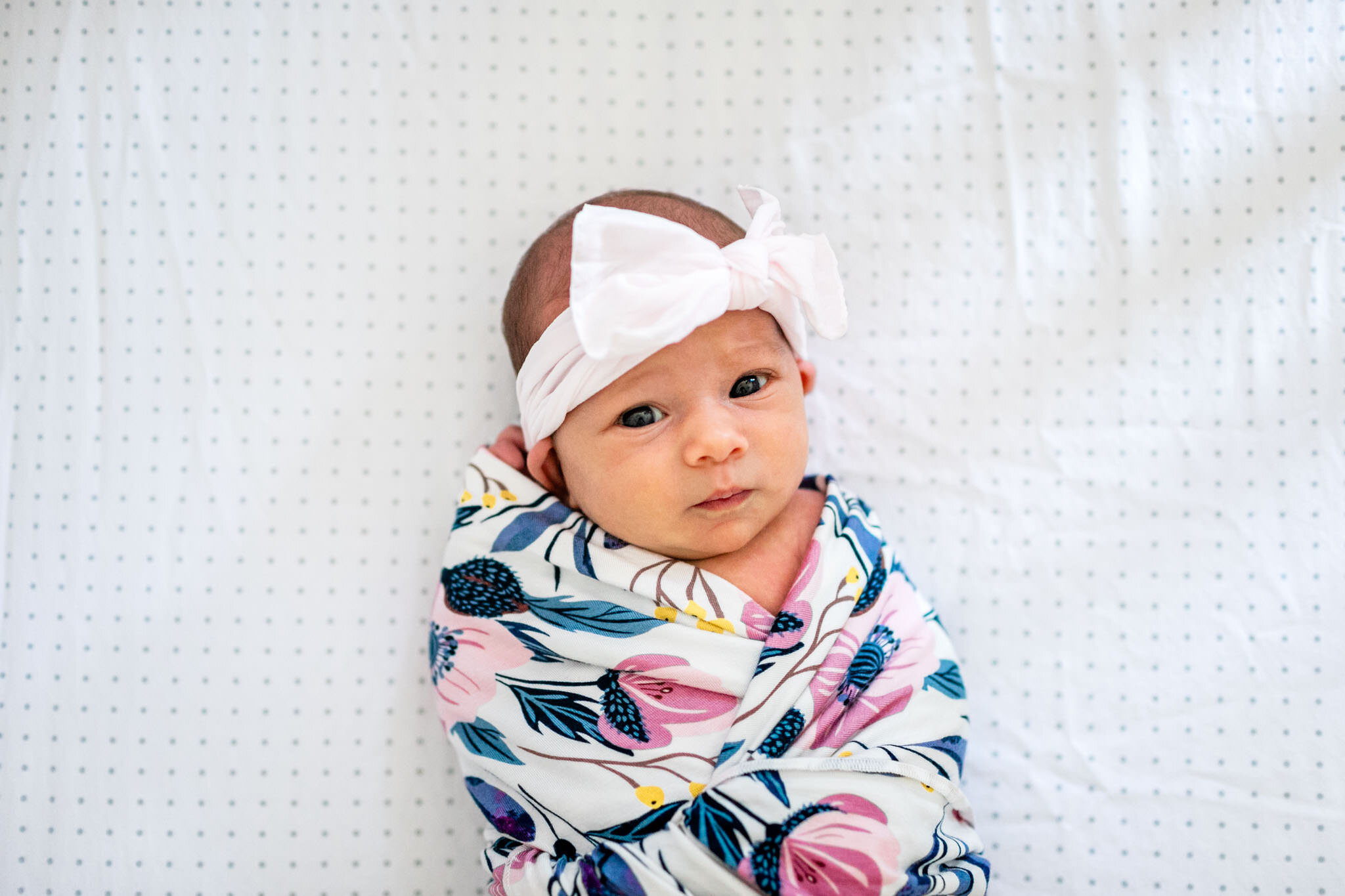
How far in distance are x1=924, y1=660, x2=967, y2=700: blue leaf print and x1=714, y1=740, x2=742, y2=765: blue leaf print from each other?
0.84ft

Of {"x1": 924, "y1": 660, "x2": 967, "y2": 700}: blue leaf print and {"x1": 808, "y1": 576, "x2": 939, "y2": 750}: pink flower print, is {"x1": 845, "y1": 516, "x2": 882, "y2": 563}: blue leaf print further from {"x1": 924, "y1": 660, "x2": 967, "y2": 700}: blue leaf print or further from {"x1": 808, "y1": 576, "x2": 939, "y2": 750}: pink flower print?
{"x1": 924, "y1": 660, "x2": 967, "y2": 700}: blue leaf print

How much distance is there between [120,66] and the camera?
1295mm

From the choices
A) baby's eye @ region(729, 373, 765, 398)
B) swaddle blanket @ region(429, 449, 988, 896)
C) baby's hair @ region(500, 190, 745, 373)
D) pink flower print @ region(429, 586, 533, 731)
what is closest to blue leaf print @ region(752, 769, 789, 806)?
swaddle blanket @ region(429, 449, 988, 896)

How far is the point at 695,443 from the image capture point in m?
0.99

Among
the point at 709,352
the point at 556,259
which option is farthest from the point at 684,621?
the point at 556,259

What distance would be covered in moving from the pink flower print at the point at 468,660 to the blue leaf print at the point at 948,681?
0.50 meters

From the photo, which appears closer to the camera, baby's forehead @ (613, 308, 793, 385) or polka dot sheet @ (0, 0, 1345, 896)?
baby's forehead @ (613, 308, 793, 385)

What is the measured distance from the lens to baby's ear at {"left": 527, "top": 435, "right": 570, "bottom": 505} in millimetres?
1137

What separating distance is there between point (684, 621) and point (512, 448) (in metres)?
0.35

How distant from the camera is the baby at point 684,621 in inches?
37.9

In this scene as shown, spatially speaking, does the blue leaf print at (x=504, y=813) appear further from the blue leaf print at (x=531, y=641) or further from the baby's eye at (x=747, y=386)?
the baby's eye at (x=747, y=386)

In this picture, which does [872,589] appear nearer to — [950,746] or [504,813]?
[950,746]

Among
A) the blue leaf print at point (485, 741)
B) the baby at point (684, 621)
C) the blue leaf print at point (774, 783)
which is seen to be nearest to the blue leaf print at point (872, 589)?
the baby at point (684, 621)

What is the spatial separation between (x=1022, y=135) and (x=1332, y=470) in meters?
0.64
